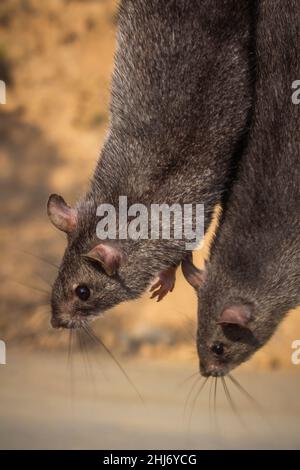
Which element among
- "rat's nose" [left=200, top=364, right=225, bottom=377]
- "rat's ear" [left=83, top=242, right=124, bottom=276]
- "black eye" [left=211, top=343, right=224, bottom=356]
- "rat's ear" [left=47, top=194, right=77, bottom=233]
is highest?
"rat's ear" [left=47, top=194, right=77, bottom=233]

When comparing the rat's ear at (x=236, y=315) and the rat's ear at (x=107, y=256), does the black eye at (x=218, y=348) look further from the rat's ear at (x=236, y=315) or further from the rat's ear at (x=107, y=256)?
the rat's ear at (x=107, y=256)

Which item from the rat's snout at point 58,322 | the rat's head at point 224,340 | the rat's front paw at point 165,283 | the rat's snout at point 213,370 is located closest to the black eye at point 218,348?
the rat's head at point 224,340

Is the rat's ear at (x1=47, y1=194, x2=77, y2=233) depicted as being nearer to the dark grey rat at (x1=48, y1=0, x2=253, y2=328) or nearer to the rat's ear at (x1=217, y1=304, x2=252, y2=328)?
the dark grey rat at (x1=48, y1=0, x2=253, y2=328)

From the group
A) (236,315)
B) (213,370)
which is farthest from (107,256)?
(213,370)

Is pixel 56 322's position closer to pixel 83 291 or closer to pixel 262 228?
pixel 83 291

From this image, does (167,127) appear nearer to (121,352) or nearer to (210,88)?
(210,88)

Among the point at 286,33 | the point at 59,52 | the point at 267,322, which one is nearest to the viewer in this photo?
the point at 286,33

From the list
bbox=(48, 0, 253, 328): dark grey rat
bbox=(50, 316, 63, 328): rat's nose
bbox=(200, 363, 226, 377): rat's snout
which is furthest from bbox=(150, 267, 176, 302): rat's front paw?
bbox=(50, 316, 63, 328): rat's nose

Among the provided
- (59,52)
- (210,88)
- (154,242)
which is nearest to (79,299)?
(154,242)
